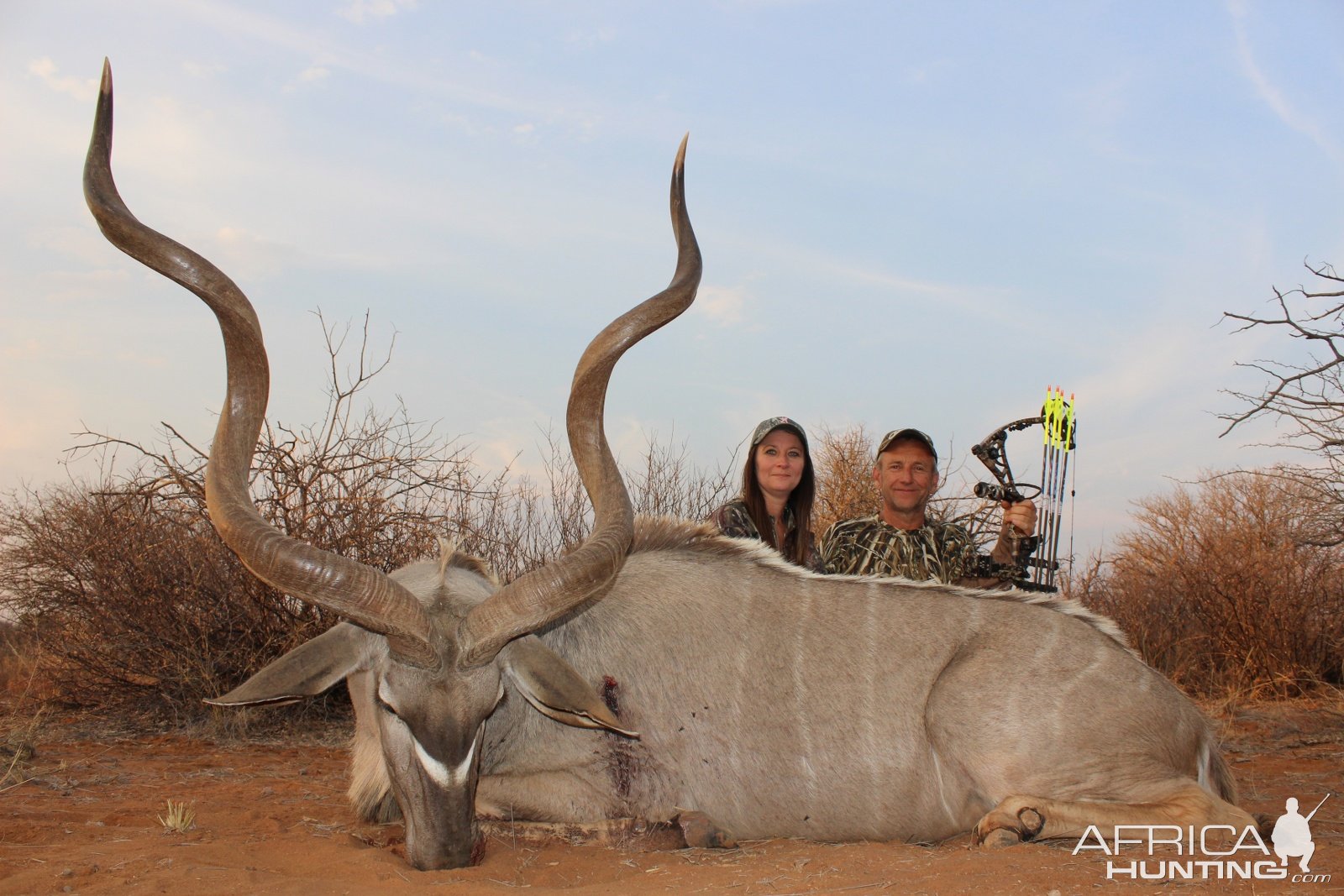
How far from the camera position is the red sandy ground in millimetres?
2816

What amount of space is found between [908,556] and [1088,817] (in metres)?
2.16

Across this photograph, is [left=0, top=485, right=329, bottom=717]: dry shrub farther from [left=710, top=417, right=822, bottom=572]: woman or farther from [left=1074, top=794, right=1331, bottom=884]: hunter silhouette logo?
[left=1074, top=794, right=1331, bottom=884]: hunter silhouette logo

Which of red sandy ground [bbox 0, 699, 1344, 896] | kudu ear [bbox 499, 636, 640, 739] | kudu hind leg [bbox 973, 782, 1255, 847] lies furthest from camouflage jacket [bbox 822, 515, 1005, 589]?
kudu ear [bbox 499, 636, 640, 739]

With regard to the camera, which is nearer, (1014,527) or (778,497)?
(1014,527)

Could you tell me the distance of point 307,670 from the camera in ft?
10.5

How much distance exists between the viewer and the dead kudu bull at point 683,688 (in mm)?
3154

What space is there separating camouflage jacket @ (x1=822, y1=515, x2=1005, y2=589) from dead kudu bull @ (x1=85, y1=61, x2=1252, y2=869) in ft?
4.43

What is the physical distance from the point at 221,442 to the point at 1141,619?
27.0 feet

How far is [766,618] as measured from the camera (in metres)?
3.94

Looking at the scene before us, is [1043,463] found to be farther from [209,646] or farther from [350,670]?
[209,646]

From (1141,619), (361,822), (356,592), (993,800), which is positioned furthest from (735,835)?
(1141,619)

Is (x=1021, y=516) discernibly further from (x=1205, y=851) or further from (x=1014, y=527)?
(x=1205, y=851)

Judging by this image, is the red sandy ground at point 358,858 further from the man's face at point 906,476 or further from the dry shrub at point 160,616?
the man's face at point 906,476

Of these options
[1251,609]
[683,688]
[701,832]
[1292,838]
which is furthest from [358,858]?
[1251,609]
